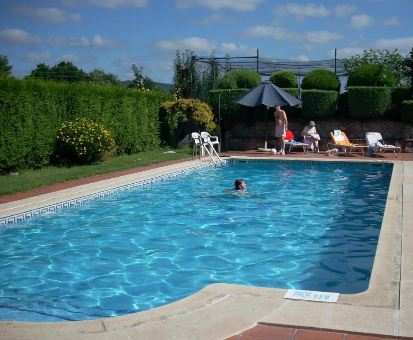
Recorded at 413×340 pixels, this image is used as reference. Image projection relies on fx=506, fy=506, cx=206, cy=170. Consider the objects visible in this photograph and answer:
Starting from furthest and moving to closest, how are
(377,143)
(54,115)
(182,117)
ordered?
(182,117) < (377,143) < (54,115)

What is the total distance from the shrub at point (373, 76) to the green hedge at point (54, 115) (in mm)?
8240

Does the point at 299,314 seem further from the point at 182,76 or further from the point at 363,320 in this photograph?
the point at 182,76

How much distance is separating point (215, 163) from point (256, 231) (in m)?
7.83

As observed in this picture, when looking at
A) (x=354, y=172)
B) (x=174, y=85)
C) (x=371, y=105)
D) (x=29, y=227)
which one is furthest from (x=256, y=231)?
(x=174, y=85)

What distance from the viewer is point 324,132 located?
20703 mm

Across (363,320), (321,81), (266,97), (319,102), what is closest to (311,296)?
(363,320)

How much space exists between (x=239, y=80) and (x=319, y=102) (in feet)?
11.3

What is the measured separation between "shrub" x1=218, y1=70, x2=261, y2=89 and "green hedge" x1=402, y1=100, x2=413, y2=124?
592 cm

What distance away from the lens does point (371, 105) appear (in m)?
19.4

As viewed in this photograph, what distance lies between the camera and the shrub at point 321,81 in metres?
20.5

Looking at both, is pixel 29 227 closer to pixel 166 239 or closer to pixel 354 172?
pixel 166 239

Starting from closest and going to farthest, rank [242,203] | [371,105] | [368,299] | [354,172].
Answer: [368,299] < [242,203] < [354,172] < [371,105]

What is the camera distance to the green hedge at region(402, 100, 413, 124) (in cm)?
1875

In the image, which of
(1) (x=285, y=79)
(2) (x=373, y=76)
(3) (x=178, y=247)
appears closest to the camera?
(3) (x=178, y=247)
